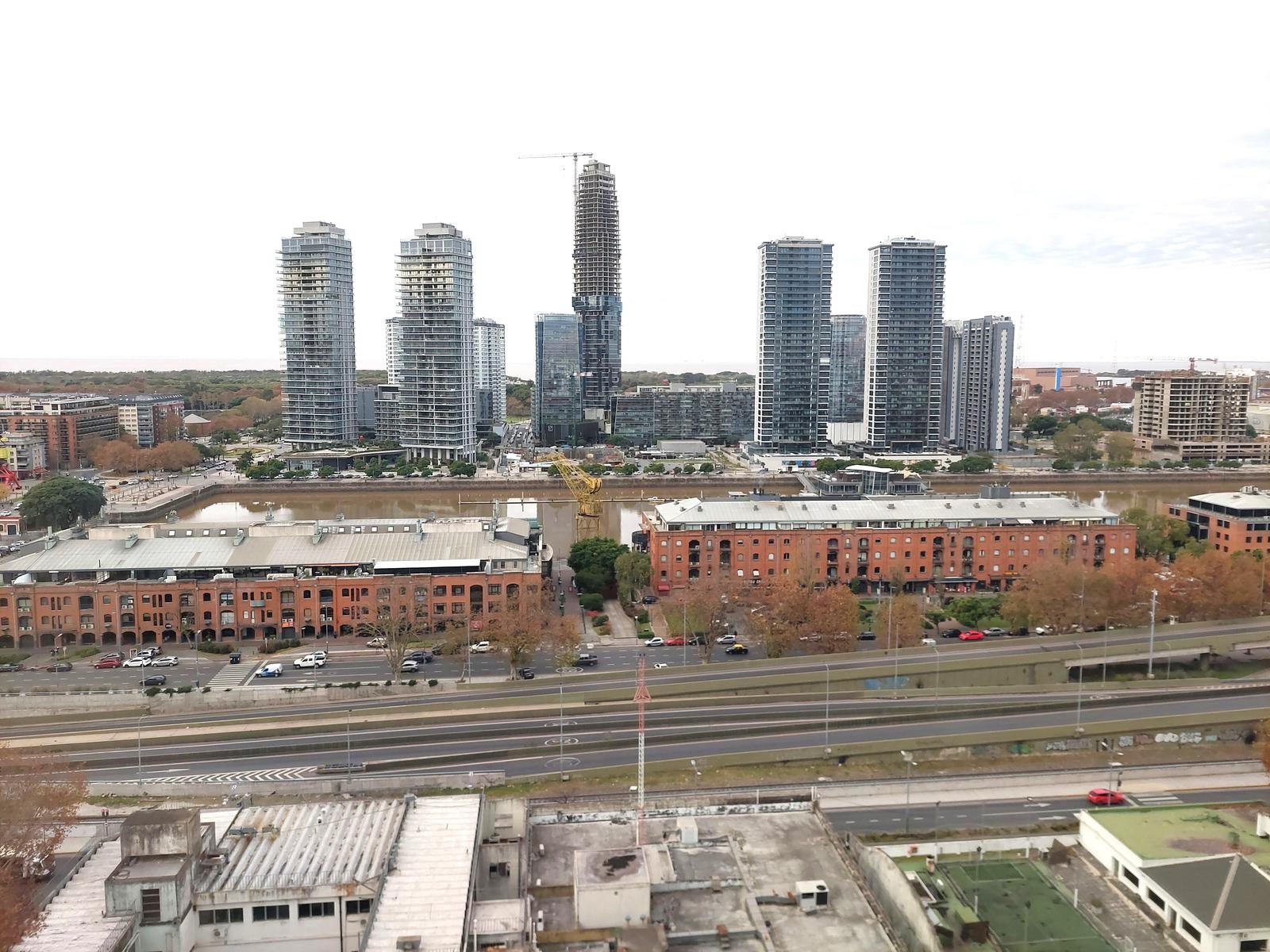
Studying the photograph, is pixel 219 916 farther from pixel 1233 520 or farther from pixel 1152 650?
pixel 1233 520

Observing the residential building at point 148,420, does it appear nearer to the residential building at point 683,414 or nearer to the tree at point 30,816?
the residential building at point 683,414

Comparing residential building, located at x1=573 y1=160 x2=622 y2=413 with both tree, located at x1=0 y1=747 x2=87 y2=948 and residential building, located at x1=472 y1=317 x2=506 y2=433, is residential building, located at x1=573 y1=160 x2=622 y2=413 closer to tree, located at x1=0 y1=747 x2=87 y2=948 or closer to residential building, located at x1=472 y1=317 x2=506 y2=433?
residential building, located at x1=472 y1=317 x2=506 y2=433

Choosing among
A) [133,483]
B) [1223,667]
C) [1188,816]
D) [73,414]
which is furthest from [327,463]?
[1188,816]

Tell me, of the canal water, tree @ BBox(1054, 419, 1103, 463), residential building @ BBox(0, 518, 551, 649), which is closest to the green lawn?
residential building @ BBox(0, 518, 551, 649)

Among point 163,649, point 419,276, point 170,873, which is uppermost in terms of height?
point 419,276

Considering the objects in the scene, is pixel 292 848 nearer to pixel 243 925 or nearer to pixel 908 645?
pixel 243 925

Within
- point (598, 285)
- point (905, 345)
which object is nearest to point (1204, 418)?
point (905, 345)
